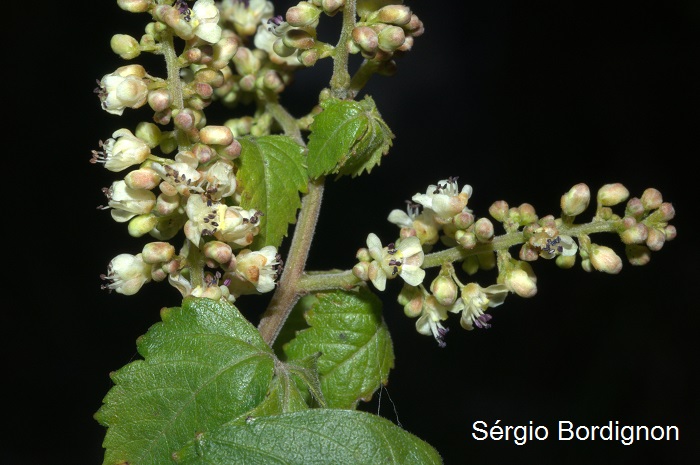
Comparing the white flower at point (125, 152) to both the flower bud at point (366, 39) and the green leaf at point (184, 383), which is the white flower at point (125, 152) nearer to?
→ the green leaf at point (184, 383)

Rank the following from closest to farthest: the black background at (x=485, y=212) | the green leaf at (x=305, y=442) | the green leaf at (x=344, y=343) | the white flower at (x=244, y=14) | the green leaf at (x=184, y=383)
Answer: the green leaf at (x=305, y=442), the green leaf at (x=184, y=383), the green leaf at (x=344, y=343), the white flower at (x=244, y=14), the black background at (x=485, y=212)

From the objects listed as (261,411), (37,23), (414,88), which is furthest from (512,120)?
(261,411)

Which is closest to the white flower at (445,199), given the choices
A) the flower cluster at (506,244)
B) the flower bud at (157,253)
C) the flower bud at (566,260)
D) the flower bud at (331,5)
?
the flower cluster at (506,244)

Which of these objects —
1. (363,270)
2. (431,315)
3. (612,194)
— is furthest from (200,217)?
(612,194)

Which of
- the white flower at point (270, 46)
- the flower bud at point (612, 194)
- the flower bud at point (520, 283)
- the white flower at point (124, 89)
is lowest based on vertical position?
the flower bud at point (520, 283)

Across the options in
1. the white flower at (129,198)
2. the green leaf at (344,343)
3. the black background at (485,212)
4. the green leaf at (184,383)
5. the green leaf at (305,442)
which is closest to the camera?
the green leaf at (305,442)

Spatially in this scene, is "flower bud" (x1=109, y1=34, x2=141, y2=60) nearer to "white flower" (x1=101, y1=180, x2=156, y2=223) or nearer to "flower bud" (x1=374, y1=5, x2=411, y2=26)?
"white flower" (x1=101, y1=180, x2=156, y2=223)

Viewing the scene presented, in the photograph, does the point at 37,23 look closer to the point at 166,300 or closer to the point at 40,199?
the point at 40,199

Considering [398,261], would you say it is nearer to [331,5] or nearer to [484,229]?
[484,229]
